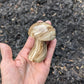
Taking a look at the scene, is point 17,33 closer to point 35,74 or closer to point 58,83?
point 35,74

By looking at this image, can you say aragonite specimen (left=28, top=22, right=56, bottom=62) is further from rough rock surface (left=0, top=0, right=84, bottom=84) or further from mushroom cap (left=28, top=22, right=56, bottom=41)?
rough rock surface (left=0, top=0, right=84, bottom=84)

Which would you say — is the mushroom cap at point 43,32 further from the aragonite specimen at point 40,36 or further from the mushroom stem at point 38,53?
the mushroom stem at point 38,53

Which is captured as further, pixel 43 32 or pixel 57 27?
pixel 57 27

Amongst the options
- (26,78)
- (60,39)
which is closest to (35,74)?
(26,78)

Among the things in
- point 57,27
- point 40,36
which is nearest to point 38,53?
point 40,36

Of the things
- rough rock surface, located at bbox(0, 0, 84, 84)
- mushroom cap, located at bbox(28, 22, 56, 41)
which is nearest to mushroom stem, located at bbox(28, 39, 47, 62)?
mushroom cap, located at bbox(28, 22, 56, 41)

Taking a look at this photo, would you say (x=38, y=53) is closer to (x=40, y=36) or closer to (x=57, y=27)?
(x=40, y=36)
